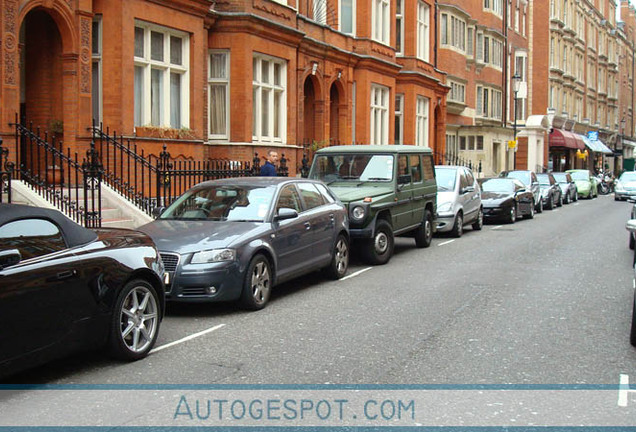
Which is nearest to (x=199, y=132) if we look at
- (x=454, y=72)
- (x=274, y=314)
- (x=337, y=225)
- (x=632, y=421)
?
(x=337, y=225)

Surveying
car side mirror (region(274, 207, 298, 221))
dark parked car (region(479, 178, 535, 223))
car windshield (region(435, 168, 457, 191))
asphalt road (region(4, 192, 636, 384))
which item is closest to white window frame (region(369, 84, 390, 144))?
dark parked car (region(479, 178, 535, 223))

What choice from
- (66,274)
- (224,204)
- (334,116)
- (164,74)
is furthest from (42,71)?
(334,116)

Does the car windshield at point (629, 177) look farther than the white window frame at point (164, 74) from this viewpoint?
Yes

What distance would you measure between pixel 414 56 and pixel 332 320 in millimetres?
24499

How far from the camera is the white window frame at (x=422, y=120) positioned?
32812mm

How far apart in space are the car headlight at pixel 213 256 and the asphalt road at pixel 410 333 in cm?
69

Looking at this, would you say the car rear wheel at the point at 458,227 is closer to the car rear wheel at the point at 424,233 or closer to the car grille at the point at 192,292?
the car rear wheel at the point at 424,233

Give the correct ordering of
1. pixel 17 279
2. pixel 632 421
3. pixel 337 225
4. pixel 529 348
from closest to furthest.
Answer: pixel 632 421
pixel 17 279
pixel 529 348
pixel 337 225

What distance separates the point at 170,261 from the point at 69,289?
2.64m

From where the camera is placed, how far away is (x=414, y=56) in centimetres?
3170

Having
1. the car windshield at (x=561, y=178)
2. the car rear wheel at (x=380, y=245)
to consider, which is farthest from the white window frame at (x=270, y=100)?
the car windshield at (x=561, y=178)

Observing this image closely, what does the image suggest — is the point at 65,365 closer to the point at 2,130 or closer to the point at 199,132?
the point at 2,130

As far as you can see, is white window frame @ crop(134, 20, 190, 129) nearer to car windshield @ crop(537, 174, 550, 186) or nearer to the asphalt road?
the asphalt road

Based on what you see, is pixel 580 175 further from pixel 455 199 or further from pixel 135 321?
pixel 135 321
